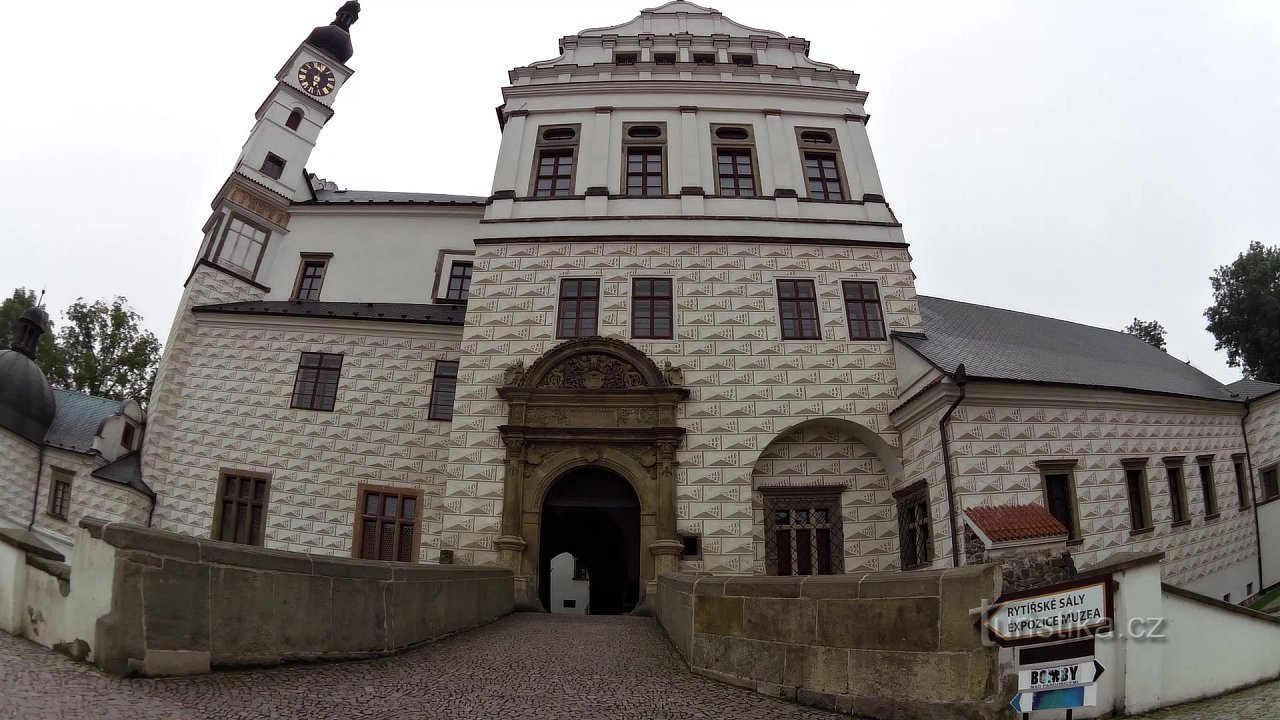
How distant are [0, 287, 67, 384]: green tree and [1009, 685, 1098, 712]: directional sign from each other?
33047 millimetres

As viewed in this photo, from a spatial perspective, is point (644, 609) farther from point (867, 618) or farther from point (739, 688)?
point (867, 618)

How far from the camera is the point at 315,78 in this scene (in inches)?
996

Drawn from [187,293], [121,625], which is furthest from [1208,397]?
[187,293]

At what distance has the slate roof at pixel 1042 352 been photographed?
14789 millimetres

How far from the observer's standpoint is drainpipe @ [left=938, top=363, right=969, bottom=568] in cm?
1273

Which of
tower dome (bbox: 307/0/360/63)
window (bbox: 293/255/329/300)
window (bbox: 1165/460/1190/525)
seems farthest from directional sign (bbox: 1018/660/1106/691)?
tower dome (bbox: 307/0/360/63)

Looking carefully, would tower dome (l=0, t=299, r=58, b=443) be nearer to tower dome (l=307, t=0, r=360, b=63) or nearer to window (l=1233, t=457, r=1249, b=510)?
tower dome (l=307, t=0, r=360, b=63)

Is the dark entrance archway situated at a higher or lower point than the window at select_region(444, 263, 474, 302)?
lower

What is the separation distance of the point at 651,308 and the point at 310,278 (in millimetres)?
11379

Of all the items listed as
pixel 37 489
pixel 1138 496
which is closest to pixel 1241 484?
pixel 1138 496

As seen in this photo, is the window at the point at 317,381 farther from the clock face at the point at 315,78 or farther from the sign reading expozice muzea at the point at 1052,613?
the sign reading expozice muzea at the point at 1052,613

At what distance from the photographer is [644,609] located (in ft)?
44.6

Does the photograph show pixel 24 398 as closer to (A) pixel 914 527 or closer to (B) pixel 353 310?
(B) pixel 353 310

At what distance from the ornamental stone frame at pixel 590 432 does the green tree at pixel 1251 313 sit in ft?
93.8
